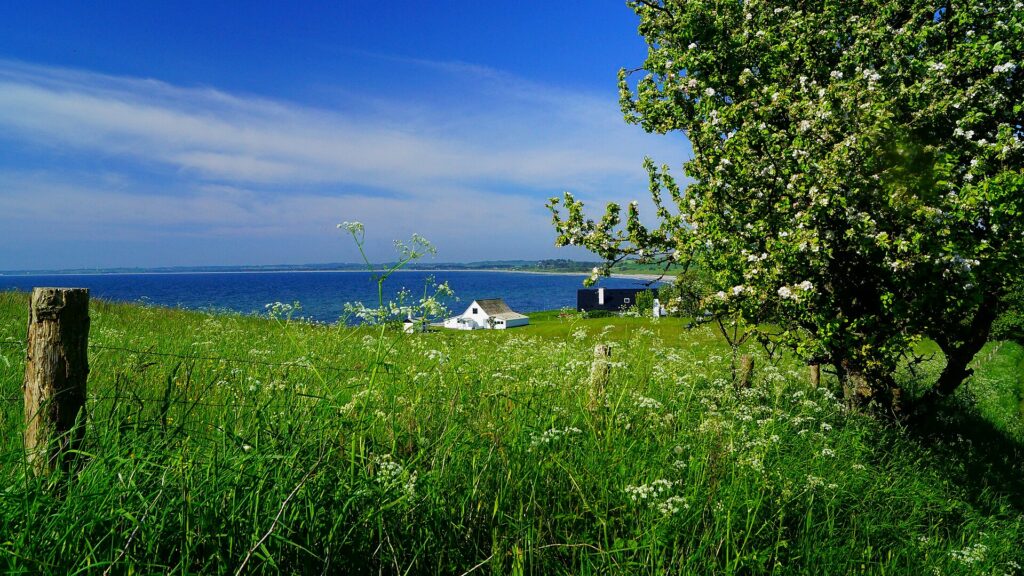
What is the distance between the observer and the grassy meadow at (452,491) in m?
3.32

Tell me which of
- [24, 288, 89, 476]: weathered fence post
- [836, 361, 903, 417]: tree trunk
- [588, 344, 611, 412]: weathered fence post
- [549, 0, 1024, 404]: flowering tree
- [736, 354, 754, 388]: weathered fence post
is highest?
[549, 0, 1024, 404]: flowering tree

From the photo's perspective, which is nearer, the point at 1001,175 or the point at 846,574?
the point at 846,574

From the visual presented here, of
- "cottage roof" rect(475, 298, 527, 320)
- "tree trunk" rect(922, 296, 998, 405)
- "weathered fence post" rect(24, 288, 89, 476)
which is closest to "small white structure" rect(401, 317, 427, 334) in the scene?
"weathered fence post" rect(24, 288, 89, 476)

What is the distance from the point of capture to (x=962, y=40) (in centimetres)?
848

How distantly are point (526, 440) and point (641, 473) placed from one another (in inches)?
41.6

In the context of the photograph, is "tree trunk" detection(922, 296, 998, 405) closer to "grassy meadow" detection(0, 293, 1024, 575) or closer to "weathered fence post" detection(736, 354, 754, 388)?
"grassy meadow" detection(0, 293, 1024, 575)

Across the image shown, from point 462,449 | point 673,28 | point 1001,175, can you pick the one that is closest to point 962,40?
point 1001,175

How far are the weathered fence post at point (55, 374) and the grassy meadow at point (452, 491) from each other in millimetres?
159

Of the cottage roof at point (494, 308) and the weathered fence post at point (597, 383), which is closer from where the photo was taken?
the weathered fence post at point (597, 383)

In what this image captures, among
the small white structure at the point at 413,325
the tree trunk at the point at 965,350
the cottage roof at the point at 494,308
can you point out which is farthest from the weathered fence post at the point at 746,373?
the cottage roof at the point at 494,308

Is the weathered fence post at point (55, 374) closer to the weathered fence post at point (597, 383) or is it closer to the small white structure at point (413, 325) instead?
the small white structure at point (413, 325)

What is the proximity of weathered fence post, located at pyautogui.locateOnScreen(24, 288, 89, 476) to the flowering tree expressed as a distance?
764 centimetres

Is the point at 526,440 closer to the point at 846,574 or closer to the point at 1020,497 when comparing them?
the point at 846,574

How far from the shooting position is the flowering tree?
729 cm
